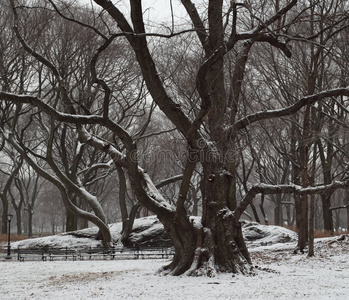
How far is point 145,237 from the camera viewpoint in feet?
70.2

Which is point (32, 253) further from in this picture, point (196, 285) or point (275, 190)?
point (275, 190)

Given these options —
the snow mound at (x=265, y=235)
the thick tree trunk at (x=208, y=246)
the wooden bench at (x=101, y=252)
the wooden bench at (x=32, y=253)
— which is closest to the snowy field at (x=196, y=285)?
the thick tree trunk at (x=208, y=246)

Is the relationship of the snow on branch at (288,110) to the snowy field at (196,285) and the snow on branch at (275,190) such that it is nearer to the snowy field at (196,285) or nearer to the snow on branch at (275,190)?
the snow on branch at (275,190)

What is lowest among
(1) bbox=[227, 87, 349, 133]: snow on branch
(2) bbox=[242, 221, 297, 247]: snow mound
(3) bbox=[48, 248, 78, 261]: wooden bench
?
(3) bbox=[48, 248, 78, 261]: wooden bench

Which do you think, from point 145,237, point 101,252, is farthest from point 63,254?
point 145,237

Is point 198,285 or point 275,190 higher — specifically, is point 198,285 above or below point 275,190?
below

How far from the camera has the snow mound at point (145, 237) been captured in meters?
20.0

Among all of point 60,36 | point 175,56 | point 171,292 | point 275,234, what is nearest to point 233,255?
point 171,292

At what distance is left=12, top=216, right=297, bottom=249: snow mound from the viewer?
65.7 ft

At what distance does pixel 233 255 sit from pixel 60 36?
13.4 m

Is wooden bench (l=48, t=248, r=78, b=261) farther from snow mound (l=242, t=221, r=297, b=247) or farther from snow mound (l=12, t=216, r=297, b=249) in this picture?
snow mound (l=242, t=221, r=297, b=247)

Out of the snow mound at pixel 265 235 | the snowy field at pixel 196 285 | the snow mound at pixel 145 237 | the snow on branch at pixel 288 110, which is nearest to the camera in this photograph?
the snowy field at pixel 196 285

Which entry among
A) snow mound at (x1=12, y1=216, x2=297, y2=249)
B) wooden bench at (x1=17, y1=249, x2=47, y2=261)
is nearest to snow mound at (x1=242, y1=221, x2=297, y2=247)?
snow mound at (x1=12, y1=216, x2=297, y2=249)

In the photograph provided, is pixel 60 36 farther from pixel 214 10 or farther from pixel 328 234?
pixel 328 234
